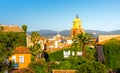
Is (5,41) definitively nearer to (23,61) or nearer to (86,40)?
(23,61)

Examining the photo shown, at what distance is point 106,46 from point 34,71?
1485 cm

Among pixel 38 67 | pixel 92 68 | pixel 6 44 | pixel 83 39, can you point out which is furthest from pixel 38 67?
pixel 83 39

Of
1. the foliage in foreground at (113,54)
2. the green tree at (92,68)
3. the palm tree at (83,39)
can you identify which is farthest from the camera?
the palm tree at (83,39)

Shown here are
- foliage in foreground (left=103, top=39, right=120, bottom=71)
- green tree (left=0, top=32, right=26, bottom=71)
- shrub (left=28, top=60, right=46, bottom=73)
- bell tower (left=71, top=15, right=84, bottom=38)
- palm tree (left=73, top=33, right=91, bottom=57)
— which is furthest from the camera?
bell tower (left=71, top=15, right=84, bottom=38)

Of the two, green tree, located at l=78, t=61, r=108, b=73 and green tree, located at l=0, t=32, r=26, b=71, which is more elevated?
green tree, located at l=0, t=32, r=26, b=71

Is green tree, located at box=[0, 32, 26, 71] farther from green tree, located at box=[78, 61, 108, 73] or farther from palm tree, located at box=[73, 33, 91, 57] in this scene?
palm tree, located at box=[73, 33, 91, 57]

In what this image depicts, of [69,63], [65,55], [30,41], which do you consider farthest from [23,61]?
[30,41]

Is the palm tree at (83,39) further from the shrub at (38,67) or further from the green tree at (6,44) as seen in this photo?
the green tree at (6,44)

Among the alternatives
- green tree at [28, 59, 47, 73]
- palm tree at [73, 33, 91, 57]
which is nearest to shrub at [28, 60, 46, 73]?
green tree at [28, 59, 47, 73]

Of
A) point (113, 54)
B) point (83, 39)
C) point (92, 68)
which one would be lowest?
point (113, 54)

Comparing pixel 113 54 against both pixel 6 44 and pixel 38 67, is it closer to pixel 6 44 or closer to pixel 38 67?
pixel 38 67

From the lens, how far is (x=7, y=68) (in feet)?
114

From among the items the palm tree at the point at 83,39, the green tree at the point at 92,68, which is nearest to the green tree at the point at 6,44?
the green tree at the point at 92,68

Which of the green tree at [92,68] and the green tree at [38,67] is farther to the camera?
the green tree at [38,67]
